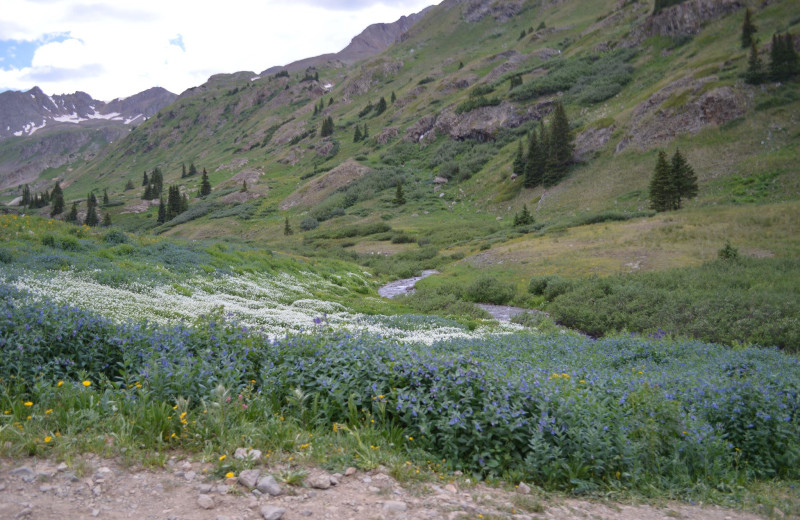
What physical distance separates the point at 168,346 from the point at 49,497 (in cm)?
298

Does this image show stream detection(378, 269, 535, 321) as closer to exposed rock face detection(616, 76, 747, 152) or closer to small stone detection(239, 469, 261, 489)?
small stone detection(239, 469, 261, 489)

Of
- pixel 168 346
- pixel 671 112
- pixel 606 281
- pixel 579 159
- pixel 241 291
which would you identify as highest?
pixel 671 112

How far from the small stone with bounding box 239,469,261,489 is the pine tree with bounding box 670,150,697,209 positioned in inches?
2028

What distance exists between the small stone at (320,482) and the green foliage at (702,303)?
1706cm

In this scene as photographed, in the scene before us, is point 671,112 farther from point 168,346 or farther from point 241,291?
point 168,346

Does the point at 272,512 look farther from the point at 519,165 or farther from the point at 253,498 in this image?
the point at 519,165

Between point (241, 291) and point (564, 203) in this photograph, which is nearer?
point (241, 291)

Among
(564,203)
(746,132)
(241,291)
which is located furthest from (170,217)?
(746,132)

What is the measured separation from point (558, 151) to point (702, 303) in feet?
178

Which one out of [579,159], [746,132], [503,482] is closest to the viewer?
[503,482]

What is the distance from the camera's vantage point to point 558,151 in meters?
70.1

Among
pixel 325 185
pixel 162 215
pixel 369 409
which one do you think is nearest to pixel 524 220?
pixel 369 409

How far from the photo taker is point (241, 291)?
20.5 m

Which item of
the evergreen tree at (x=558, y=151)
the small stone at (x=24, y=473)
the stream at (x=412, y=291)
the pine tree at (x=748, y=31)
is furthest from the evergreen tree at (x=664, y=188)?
the small stone at (x=24, y=473)
